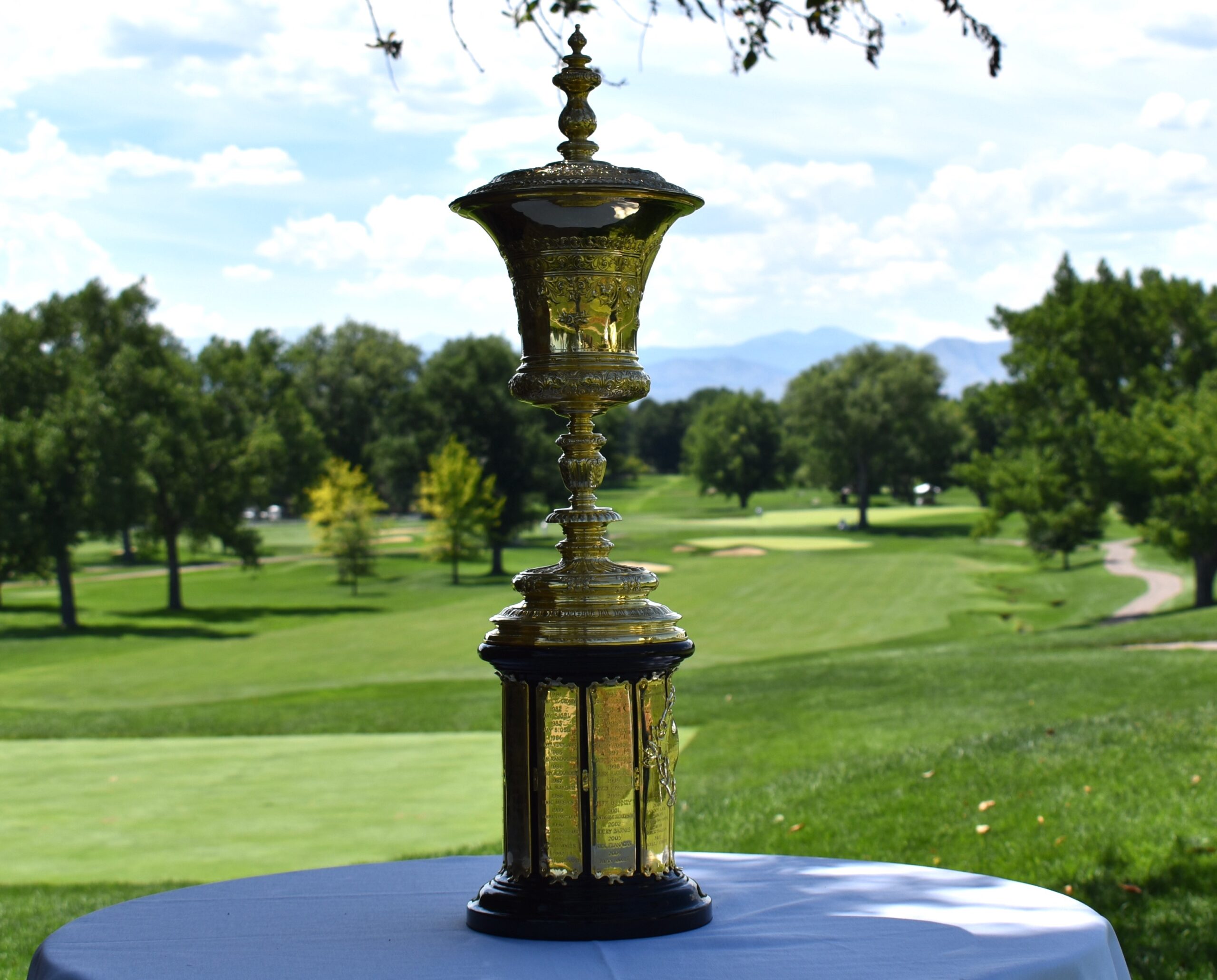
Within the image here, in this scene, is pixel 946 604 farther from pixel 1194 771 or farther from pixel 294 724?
pixel 1194 771

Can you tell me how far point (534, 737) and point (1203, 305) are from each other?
1804 inches

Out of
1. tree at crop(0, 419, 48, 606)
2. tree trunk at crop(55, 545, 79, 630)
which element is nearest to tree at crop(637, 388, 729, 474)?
tree trunk at crop(55, 545, 79, 630)

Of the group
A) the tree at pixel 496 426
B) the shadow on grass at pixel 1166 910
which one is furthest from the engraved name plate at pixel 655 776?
the tree at pixel 496 426

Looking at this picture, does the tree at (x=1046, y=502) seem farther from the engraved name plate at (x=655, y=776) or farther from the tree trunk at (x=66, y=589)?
the engraved name plate at (x=655, y=776)

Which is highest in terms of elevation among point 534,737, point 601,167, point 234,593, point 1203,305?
point 1203,305

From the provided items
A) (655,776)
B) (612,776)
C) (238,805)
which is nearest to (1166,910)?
(655,776)

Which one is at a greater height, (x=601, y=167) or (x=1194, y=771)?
(x=601, y=167)

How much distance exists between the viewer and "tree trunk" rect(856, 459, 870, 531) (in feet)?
262

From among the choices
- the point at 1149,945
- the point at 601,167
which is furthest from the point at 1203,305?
the point at 601,167

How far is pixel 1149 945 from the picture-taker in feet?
20.3

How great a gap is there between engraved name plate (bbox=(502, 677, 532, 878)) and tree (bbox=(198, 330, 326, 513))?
48.9 m

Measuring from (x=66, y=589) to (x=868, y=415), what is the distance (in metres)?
46.6

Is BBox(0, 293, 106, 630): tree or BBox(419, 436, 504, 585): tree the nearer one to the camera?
BBox(0, 293, 106, 630): tree

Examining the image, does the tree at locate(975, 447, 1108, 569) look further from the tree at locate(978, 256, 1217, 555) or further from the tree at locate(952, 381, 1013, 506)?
the tree at locate(952, 381, 1013, 506)
